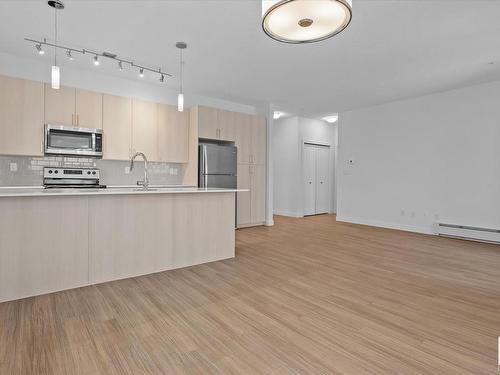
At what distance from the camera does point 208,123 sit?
5.42m

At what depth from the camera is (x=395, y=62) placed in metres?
3.96

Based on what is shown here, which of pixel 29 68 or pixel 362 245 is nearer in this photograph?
Answer: pixel 29 68

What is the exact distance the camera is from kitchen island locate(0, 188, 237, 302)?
7.79 ft

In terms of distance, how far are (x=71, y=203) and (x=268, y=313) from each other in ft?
6.84

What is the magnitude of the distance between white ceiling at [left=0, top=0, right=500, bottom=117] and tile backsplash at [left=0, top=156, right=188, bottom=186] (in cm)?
152

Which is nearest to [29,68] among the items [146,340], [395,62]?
[146,340]

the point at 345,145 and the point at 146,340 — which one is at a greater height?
the point at 345,145

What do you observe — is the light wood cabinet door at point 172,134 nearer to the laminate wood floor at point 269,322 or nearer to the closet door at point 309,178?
the laminate wood floor at point 269,322


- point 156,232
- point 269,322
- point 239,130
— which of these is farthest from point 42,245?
point 239,130

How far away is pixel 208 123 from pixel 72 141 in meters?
2.34

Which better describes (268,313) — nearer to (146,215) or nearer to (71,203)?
(146,215)

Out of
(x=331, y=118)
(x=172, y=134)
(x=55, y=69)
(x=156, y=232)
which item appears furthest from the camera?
(x=331, y=118)

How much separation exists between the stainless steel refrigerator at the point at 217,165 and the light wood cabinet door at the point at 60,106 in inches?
84.1

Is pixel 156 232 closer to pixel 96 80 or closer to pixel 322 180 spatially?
pixel 96 80
